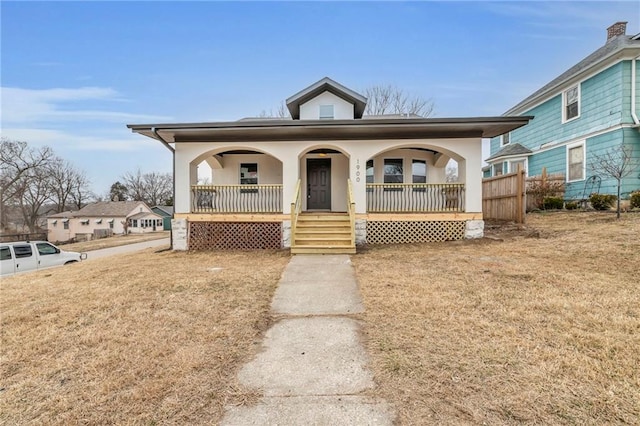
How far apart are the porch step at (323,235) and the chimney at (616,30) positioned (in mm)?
15954

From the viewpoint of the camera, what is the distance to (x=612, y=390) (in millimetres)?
2268

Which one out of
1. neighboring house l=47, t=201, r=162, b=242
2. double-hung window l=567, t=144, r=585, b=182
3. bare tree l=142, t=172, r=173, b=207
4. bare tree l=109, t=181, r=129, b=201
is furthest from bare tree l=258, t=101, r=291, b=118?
bare tree l=109, t=181, r=129, b=201

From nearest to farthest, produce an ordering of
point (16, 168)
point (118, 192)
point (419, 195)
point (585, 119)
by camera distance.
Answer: point (419, 195) < point (585, 119) < point (16, 168) < point (118, 192)

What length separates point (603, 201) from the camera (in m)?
11.0

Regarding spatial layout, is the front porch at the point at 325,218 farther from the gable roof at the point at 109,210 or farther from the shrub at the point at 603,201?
the gable roof at the point at 109,210

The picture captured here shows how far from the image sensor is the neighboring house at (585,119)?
11.0 m

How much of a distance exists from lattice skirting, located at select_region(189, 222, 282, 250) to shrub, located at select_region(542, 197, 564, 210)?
1164 centimetres

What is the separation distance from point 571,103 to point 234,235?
15.9 meters

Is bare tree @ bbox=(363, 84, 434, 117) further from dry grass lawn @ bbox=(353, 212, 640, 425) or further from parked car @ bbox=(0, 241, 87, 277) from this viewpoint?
A: parked car @ bbox=(0, 241, 87, 277)

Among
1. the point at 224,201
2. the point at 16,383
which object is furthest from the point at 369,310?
the point at 224,201

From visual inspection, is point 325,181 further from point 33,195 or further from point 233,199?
point 33,195

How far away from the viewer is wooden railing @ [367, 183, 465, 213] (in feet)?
32.7

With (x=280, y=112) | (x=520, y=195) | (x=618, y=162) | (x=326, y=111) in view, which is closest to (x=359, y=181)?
(x=326, y=111)

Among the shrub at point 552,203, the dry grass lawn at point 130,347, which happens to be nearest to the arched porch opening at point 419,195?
the dry grass lawn at point 130,347
